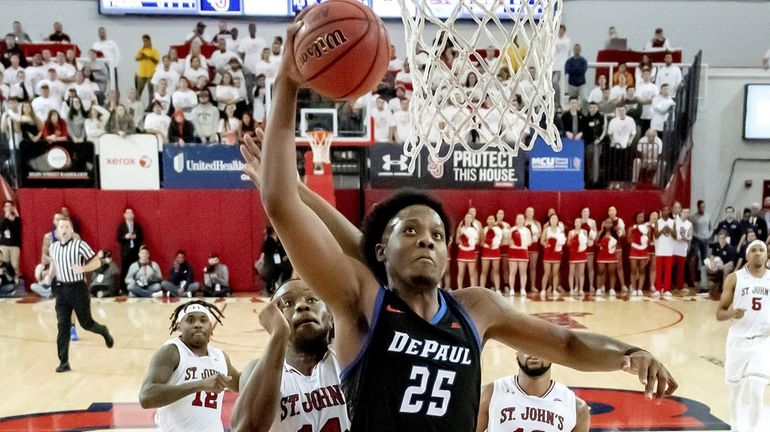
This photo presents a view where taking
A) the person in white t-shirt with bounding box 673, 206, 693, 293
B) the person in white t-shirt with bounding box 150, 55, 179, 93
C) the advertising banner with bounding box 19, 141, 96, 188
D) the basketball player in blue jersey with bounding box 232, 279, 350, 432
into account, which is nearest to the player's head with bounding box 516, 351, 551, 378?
the basketball player in blue jersey with bounding box 232, 279, 350, 432

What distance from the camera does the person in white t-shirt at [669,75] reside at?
15133 millimetres

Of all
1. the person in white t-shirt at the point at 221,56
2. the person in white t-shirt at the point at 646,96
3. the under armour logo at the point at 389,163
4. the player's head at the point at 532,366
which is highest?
the person in white t-shirt at the point at 221,56

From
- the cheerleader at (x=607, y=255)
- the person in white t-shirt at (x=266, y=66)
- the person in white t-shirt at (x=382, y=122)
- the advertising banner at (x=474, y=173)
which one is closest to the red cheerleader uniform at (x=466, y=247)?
the advertising banner at (x=474, y=173)

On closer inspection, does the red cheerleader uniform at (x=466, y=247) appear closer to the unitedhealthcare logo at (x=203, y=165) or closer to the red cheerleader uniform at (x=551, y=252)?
the red cheerleader uniform at (x=551, y=252)

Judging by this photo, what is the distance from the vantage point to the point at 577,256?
46.0ft

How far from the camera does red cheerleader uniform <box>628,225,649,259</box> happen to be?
14.0 metres

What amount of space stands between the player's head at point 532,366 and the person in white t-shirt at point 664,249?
10.8 metres

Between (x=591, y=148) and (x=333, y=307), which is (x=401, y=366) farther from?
(x=591, y=148)

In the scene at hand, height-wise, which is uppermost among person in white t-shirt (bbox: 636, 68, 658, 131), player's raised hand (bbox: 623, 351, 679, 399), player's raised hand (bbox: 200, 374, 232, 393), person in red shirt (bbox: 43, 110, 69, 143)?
person in white t-shirt (bbox: 636, 68, 658, 131)

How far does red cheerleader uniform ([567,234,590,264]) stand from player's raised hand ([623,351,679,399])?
474 inches

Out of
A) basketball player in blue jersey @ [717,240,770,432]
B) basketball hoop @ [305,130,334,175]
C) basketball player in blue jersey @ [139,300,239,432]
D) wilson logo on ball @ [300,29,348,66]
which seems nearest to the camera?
wilson logo on ball @ [300,29,348,66]

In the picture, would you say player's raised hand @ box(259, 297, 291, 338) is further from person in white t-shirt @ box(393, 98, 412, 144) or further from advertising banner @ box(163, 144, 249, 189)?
person in white t-shirt @ box(393, 98, 412, 144)

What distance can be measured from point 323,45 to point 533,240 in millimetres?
12383

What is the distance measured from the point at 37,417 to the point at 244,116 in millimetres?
8524
